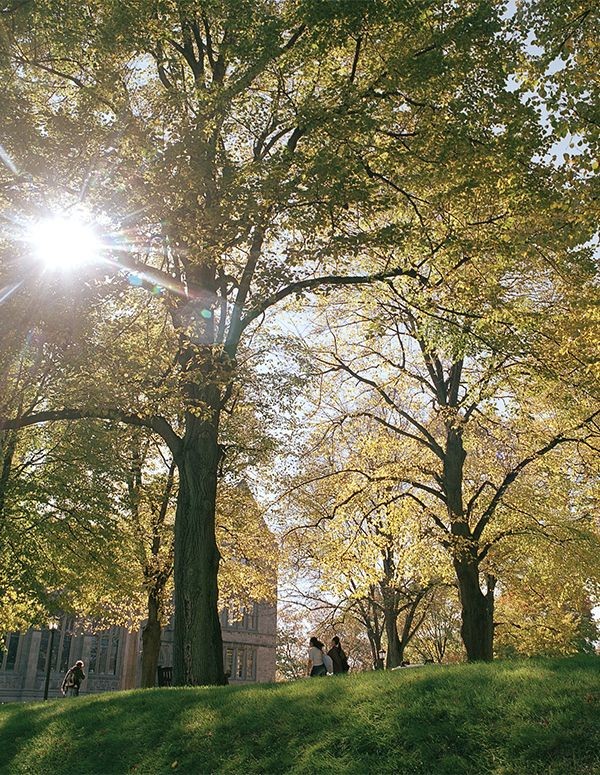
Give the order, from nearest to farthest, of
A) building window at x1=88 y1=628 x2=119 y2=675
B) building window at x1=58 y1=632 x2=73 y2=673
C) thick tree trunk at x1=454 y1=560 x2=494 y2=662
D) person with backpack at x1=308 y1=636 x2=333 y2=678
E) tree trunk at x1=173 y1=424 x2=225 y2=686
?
tree trunk at x1=173 y1=424 x2=225 y2=686 < person with backpack at x1=308 y1=636 x2=333 y2=678 < thick tree trunk at x1=454 y1=560 x2=494 y2=662 < building window at x1=58 y1=632 x2=73 y2=673 < building window at x1=88 y1=628 x2=119 y2=675

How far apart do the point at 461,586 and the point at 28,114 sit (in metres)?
15.7

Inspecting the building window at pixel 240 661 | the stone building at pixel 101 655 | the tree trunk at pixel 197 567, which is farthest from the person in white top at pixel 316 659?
the building window at pixel 240 661

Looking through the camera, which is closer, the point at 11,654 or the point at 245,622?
the point at 11,654

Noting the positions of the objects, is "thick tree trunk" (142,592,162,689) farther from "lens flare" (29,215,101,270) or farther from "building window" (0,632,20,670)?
"building window" (0,632,20,670)

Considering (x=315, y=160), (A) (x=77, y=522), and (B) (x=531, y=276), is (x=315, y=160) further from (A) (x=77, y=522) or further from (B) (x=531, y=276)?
(A) (x=77, y=522)

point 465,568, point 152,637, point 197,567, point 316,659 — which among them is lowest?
point 316,659

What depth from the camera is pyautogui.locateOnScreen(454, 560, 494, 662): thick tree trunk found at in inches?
720

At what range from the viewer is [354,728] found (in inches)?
292

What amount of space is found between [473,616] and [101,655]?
33.5 metres

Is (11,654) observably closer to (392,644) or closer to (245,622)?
(245,622)

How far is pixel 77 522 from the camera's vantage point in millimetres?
18719

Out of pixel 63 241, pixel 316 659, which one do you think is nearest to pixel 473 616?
pixel 316 659

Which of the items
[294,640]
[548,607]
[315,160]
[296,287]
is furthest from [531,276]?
[294,640]

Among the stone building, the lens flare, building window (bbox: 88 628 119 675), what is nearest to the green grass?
the lens flare
